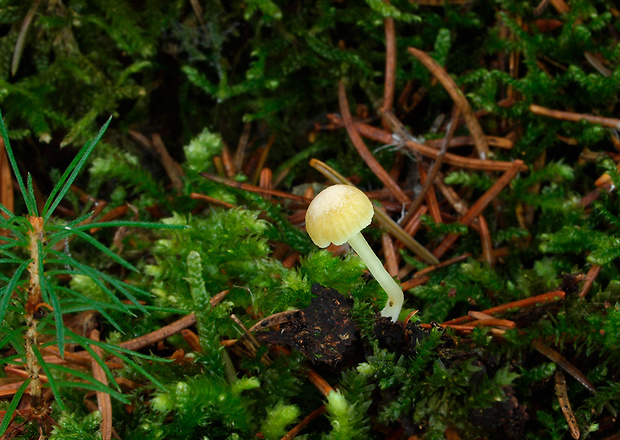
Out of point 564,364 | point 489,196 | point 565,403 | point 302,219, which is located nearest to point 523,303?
point 564,364

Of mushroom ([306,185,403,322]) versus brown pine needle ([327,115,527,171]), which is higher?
mushroom ([306,185,403,322])

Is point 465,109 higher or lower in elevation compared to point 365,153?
higher

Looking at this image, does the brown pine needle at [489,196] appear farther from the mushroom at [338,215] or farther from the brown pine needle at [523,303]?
the mushroom at [338,215]

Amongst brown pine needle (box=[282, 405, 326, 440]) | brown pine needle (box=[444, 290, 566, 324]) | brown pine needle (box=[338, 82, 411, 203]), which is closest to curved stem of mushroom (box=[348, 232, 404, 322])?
brown pine needle (box=[444, 290, 566, 324])

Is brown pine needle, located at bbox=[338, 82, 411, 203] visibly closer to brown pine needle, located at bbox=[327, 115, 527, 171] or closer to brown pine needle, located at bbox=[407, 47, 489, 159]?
brown pine needle, located at bbox=[327, 115, 527, 171]

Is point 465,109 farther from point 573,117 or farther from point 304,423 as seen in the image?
point 304,423

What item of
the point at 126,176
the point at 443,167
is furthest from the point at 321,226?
the point at 126,176

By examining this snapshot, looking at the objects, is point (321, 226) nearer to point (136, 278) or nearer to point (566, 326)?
point (566, 326)
